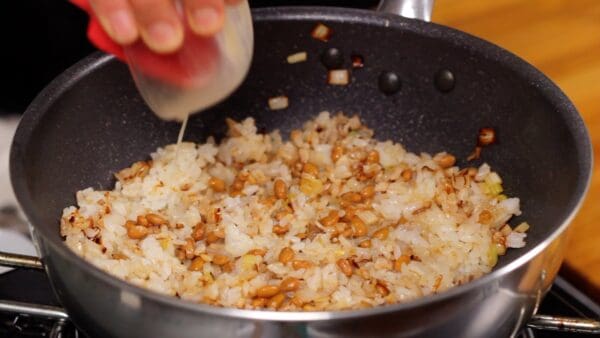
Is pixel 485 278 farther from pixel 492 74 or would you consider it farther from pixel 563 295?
pixel 492 74

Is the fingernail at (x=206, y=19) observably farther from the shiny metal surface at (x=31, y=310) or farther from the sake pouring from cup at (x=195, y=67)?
the shiny metal surface at (x=31, y=310)

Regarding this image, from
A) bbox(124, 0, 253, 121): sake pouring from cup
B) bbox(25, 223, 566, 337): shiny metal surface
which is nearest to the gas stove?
bbox(25, 223, 566, 337): shiny metal surface

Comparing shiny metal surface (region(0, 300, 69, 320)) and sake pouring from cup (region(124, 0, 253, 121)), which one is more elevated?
sake pouring from cup (region(124, 0, 253, 121))

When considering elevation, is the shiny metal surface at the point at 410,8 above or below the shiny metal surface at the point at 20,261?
above

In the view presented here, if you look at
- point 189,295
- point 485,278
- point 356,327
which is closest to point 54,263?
point 189,295

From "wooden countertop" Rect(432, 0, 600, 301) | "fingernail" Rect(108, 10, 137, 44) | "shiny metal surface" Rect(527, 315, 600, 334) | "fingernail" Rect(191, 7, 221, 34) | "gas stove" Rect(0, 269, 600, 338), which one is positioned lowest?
"gas stove" Rect(0, 269, 600, 338)

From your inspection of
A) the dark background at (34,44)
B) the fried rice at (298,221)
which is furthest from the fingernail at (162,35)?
the dark background at (34,44)

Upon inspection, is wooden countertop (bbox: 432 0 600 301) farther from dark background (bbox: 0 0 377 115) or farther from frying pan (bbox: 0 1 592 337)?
dark background (bbox: 0 0 377 115)
